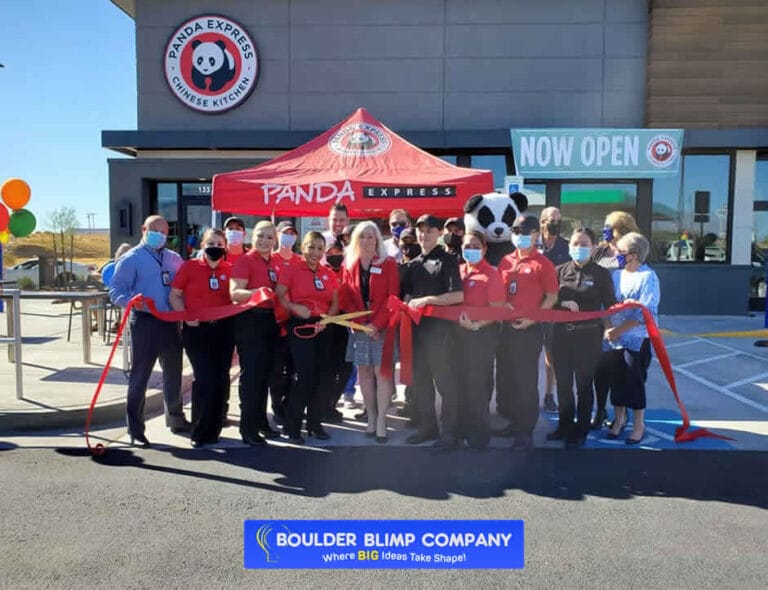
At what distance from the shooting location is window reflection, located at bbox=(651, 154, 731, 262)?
1364 cm

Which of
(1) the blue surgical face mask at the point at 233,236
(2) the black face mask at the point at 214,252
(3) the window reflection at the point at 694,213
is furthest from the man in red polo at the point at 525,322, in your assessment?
(3) the window reflection at the point at 694,213

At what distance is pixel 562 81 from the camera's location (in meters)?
13.6

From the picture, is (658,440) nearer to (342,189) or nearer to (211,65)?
(342,189)

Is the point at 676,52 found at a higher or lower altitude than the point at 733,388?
higher

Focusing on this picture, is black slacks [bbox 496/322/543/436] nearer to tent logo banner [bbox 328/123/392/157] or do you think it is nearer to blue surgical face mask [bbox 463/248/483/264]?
blue surgical face mask [bbox 463/248/483/264]

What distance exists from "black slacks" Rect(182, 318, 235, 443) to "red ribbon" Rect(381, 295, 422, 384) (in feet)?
4.46

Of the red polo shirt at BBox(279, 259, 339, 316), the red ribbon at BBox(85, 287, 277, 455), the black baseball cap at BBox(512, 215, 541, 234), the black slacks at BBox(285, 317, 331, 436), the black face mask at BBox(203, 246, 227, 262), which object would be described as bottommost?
the black slacks at BBox(285, 317, 331, 436)

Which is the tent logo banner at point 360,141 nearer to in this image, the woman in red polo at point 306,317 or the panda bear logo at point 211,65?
the woman in red polo at point 306,317

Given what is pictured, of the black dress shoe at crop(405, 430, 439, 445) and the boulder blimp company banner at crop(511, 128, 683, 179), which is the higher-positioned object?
the boulder blimp company banner at crop(511, 128, 683, 179)

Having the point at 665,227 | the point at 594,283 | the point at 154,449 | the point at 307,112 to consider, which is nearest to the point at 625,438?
the point at 594,283

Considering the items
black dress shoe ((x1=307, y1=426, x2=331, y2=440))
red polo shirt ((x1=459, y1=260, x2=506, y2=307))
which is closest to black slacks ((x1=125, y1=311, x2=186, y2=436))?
black dress shoe ((x1=307, y1=426, x2=331, y2=440))

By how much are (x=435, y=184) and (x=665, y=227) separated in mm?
8353

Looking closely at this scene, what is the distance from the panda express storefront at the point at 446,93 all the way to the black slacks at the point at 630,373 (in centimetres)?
870

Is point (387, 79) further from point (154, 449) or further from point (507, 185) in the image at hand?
point (154, 449)
